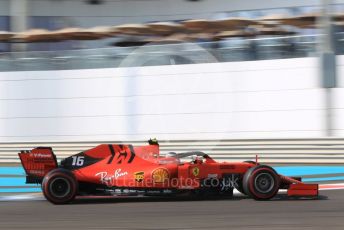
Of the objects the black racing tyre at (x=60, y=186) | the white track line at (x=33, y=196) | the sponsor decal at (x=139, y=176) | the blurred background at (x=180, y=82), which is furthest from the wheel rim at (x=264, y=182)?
the blurred background at (x=180, y=82)

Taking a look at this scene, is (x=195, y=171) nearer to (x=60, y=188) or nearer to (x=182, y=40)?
(x=60, y=188)

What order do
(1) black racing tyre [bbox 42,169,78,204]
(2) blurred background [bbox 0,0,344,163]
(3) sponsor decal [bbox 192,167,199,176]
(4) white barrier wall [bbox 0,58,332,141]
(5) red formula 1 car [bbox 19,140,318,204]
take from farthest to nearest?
1. (4) white barrier wall [bbox 0,58,332,141]
2. (2) blurred background [bbox 0,0,344,163]
3. (3) sponsor decal [bbox 192,167,199,176]
4. (5) red formula 1 car [bbox 19,140,318,204]
5. (1) black racing tyre [bbox 42,169,78,204]

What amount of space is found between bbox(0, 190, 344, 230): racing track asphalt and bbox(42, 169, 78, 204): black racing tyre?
0.45 ft

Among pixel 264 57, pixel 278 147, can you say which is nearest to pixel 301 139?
pixel 278 147

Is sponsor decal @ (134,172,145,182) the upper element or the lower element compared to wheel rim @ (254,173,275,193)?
upper

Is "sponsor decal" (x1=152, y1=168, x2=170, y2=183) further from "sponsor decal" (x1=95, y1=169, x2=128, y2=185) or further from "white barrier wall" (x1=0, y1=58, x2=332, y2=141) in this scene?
"white barrier wall" (x1=0, y1=58, x2=332, y2=141)

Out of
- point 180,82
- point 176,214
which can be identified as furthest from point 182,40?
point 176,214

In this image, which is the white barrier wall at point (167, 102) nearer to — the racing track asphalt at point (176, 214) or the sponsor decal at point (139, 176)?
the racing track asphalt at point (176, 214)

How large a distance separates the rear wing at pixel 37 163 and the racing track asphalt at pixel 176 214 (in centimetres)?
41

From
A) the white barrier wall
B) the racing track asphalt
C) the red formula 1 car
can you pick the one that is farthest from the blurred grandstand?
the red formula 1 car

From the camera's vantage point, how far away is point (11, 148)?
16031 mm

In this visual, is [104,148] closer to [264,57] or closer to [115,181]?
[115,181]

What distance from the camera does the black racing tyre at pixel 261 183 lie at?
29.3 feet

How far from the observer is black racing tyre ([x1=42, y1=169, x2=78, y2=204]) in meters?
8.75
